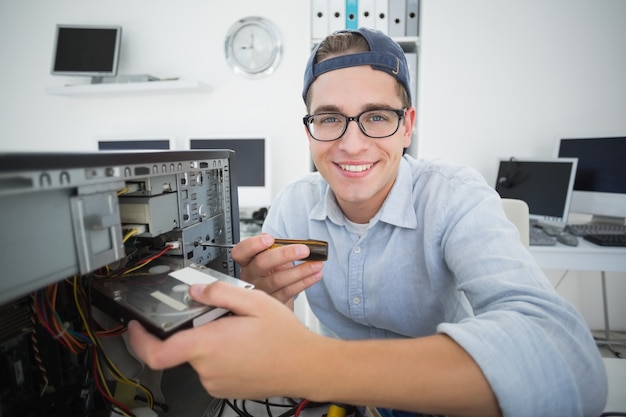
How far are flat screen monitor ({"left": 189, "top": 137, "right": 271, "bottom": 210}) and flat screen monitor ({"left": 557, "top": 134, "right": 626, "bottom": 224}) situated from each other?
1.78 m

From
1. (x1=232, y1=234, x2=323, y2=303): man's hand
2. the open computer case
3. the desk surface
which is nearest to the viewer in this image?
the open computer case

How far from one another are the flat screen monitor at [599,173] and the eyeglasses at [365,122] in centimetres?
158

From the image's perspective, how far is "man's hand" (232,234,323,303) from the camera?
603 mm

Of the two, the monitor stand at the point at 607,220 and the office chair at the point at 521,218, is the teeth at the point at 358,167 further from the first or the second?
the monitor stand at the point at 607,220

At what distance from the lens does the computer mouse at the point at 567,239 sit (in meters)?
1.57

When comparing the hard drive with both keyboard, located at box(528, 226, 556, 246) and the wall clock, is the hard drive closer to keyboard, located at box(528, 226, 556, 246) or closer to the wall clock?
keyboard, located at box(528, 226, 556, 246)

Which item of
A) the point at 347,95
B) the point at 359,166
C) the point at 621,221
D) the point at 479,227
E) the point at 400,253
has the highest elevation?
the point at 347,95

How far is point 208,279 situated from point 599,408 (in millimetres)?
551

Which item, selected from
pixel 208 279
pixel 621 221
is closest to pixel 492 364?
pixel 208 279

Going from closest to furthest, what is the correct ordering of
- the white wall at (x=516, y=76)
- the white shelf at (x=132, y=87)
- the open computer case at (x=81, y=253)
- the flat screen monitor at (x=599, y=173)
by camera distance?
the open computer case at (x=81, y=253) < the flat screen monitor at (x=599, y=173) < the white wall at (x=516, y=76) < the white shelf at (x=132, y=87)

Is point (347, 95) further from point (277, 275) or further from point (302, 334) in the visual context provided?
point (302, 334)

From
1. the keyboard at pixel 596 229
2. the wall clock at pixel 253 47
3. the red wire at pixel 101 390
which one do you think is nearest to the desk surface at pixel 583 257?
the keyboard at pixel 596 229

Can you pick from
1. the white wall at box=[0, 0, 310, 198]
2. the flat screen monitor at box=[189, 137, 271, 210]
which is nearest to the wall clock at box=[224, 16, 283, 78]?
the white wall at box=[0, 0, 310, 198]

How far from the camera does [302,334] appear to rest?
0.37 meters
